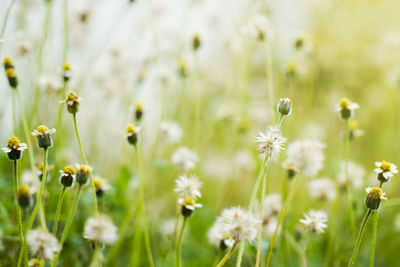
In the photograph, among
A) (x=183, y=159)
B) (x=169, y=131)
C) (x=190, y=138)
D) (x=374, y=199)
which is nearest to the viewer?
(x=374, y=199)

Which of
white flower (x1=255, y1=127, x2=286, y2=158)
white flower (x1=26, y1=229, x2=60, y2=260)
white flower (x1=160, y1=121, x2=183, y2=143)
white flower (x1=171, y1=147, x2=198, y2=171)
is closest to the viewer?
white flower (x1=26, y1=229, x2=60, y2=260)

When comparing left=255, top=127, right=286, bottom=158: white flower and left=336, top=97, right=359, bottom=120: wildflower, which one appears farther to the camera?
left=336, top=97, right=359, bottom=120: wildflower

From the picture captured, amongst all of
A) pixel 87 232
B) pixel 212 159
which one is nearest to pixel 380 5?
pixel 212 159

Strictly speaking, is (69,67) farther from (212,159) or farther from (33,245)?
(212,159)

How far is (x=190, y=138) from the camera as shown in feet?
4.11

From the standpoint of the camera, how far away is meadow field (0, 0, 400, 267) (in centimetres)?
57

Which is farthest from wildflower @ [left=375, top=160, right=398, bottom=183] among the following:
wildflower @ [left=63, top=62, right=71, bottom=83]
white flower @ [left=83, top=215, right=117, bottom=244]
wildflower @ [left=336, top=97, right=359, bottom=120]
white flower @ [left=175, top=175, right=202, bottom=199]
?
wildflower @ [left=63, top=62, right=71, bottom=83]

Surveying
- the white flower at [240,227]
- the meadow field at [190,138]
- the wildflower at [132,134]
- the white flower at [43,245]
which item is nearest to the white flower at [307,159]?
the meadow field at [190,138]

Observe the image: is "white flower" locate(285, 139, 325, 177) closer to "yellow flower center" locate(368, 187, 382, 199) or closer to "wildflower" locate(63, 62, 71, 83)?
"yellow flower center" locate(368, 187, 382, 199)

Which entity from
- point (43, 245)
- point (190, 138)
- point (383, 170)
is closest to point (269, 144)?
point (383, 170)

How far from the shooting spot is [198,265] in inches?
33.9

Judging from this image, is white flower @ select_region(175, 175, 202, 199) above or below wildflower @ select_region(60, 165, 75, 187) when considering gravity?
above

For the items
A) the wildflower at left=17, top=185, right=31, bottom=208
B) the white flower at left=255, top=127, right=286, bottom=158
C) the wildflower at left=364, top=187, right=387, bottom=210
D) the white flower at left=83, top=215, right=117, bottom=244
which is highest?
the white flower at left=255, top=127, right=286, bottom=158

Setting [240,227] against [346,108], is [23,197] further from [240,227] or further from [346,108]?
[346,108]
